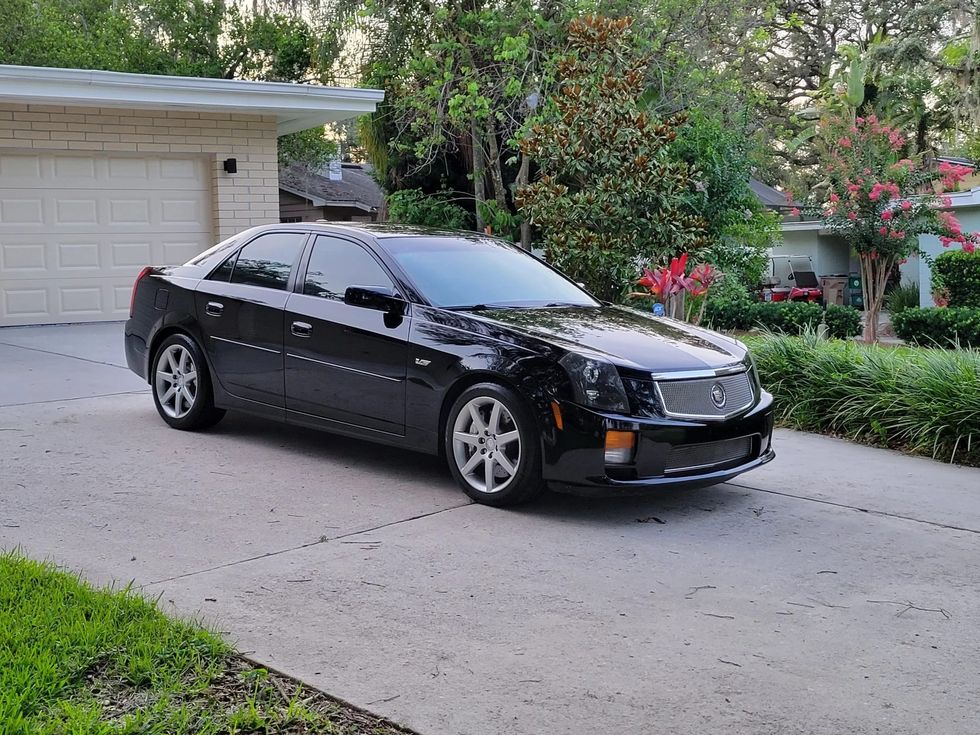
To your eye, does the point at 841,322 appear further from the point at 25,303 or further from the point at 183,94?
the point at 25,303

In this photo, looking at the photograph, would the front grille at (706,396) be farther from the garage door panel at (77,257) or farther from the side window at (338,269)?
the garage door panel at (77,257)

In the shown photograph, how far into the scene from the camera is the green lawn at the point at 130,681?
340 centimetres

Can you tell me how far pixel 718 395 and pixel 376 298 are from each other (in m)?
2.08

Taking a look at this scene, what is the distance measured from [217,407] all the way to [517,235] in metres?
11.9

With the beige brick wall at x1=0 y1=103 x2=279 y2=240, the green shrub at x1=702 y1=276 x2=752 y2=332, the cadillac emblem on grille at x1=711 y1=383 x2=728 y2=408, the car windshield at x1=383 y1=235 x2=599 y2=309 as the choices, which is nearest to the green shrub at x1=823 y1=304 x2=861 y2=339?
the green shrub at x1=702 y1=276 x2=752 y2=332

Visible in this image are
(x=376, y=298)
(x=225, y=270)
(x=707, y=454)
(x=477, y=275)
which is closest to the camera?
(x=707, y=454)

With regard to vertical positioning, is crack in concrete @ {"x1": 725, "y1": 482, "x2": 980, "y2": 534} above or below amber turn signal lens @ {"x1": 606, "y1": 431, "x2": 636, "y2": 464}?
below

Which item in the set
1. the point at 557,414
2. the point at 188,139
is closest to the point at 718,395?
the point at 557,414

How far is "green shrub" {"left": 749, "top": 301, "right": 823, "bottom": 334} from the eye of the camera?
16.0m

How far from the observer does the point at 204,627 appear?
418 cm

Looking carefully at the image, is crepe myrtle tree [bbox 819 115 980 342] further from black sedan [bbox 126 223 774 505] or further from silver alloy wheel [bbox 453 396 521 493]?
silver alloy wheel [bbox 453 396 521 493]

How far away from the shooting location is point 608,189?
1184cm

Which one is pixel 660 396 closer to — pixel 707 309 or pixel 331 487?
pixel 331 487

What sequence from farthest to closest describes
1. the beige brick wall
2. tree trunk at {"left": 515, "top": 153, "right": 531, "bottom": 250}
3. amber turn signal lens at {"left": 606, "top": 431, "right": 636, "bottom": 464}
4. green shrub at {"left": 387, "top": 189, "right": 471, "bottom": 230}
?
green shrub at {"left": 387, "top": 189, "right": 471, "bottom": 230} → tree trunk at {"left": 515, "top": 153, "right": 531, "bottom": 250} → the beige brick wall → amber turn signal lens at {"left": 606, "top": 431, "right": 636, "bottom": 464}
